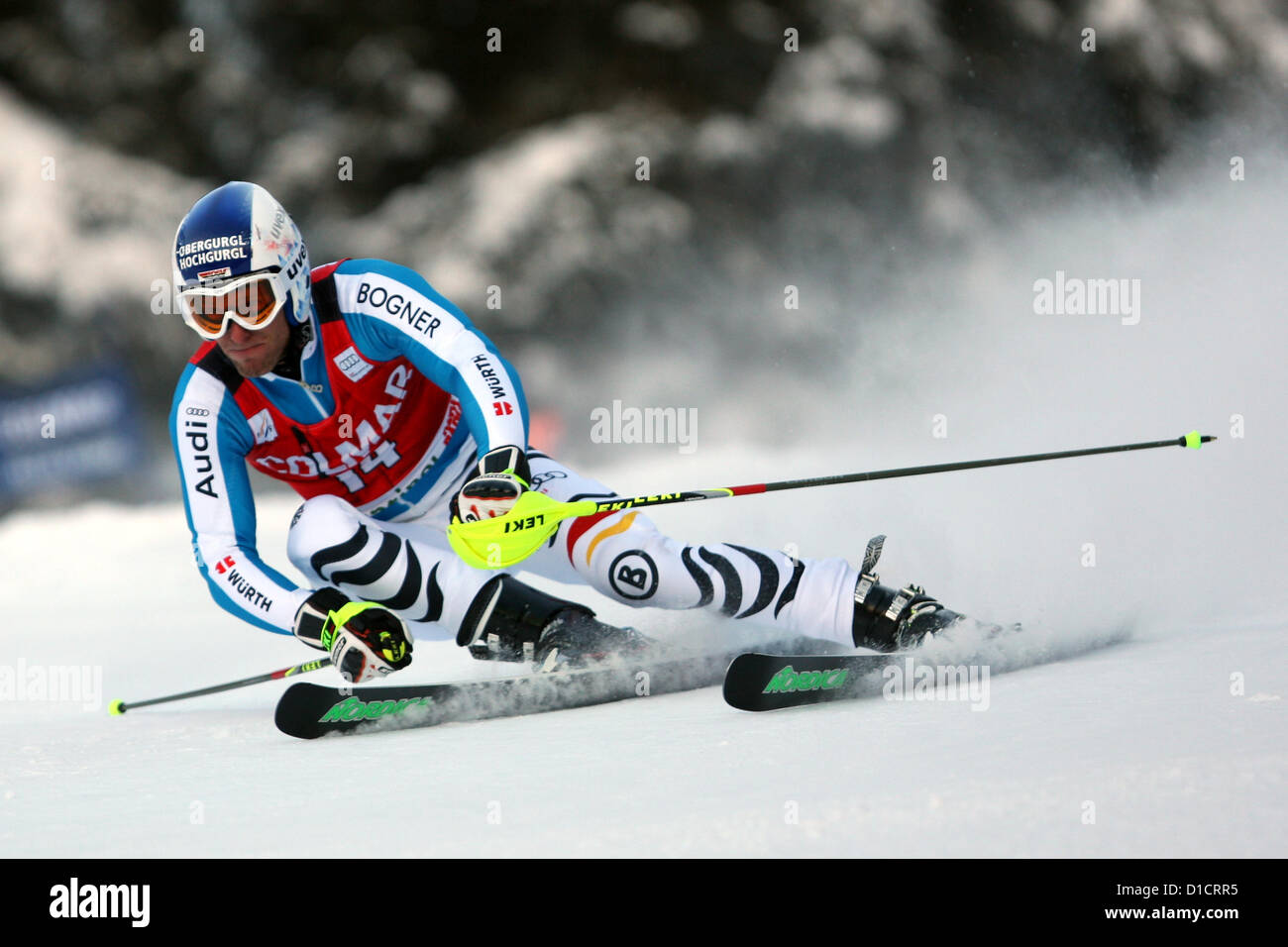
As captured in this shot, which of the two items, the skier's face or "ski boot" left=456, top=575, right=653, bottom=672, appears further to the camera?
"ski boot" left=456, top=575, right=653, bottom=672

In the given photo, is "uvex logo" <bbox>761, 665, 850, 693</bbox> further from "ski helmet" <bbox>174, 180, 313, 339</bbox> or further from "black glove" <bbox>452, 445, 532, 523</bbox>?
"ski helmet" <bbox>174, 180, 313, 339</bbox>

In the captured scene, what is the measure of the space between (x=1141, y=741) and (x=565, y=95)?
25.6ft

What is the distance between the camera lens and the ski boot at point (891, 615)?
99.0 inches

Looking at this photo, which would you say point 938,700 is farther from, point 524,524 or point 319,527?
point 319,527

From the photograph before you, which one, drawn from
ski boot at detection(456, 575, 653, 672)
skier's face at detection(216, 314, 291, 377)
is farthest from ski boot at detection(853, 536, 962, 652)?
skier's face at detection(216, 314, 291, 377)

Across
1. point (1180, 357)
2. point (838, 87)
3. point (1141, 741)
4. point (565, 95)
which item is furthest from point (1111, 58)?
point (1141, 741)

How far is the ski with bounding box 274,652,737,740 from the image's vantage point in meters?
2.43

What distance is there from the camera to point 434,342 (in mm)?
2600

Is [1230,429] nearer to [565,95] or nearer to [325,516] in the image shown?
[325,516]

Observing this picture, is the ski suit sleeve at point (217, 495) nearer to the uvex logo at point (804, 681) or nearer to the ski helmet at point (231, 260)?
the ski helmet at point (231, 260)

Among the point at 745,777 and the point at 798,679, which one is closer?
the point at 745,777

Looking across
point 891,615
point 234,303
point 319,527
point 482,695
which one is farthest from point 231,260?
point 891,615

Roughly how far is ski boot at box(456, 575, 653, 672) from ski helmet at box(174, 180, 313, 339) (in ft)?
2.55

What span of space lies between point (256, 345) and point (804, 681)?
4.15 feet
